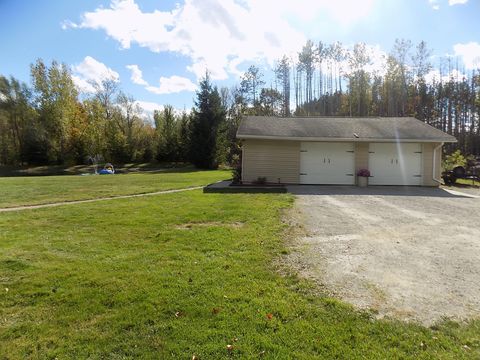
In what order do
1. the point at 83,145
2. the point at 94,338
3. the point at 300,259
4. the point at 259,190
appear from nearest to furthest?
1. the point at 94,338
2. the point at 300,259
3. the point at 259,190
4. the point at 83,145

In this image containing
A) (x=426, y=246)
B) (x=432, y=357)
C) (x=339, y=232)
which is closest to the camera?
(x=432, y=357)

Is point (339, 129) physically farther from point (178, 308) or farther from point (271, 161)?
point (178, 308)

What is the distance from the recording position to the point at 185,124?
110 ft

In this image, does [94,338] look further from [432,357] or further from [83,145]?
[83,145]

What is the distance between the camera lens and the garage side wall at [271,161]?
14266mm

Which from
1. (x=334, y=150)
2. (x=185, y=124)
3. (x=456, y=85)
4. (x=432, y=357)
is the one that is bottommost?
(x=432, y=357)

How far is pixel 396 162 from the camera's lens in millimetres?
14445

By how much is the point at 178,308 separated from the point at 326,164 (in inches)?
496

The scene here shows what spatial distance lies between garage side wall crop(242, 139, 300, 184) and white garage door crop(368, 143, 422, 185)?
3.57 meters

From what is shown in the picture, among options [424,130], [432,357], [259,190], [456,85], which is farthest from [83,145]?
[456,85]

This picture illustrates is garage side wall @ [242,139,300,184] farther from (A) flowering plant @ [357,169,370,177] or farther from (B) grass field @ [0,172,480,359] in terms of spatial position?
(B) grass field @ [0,172,480,359]

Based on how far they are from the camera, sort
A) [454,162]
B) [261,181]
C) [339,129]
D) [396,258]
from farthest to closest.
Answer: [454,162] < [339,129] < [261,181] < [396,258]

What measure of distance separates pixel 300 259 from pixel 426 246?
2.30m

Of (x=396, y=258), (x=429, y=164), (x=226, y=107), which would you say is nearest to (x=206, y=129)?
(x=226, y=107)
